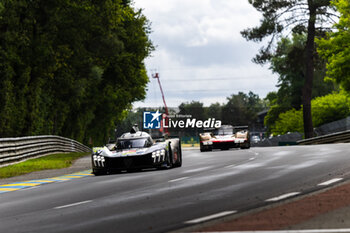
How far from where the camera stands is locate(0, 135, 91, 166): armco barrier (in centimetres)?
2353

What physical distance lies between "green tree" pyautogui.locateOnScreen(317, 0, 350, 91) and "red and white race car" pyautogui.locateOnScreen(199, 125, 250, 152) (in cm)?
1399

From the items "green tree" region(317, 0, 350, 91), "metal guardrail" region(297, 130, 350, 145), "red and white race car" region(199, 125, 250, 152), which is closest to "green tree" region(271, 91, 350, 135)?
"green tree" region(317, 0, 350, 91)

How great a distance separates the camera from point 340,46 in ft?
154

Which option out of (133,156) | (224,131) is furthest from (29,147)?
(224,131)

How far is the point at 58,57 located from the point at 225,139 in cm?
1070

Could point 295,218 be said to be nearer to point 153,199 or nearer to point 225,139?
point 153,199

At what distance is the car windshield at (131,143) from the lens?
1878 cm

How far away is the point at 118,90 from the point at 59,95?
36.6 feet

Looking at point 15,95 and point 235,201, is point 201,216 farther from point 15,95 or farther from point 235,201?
point 15,95

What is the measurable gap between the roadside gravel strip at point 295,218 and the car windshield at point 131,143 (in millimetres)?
9962

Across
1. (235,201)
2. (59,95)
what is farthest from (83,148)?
(235,201)

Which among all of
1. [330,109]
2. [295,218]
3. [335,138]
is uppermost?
[330,109]

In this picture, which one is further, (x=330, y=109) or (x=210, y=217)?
(x=330, y=109)

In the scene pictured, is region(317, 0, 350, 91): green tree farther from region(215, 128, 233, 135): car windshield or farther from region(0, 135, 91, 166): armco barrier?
region(0, 135, 91, 166): armco barrier
